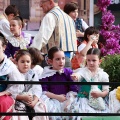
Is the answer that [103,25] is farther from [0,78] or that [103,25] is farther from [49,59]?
[0,78]

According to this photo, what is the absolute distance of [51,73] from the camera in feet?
22.2

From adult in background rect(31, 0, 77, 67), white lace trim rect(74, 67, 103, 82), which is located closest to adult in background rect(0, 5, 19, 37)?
adult in background rect(31, 0, 77, 67)

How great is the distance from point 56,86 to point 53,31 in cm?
157

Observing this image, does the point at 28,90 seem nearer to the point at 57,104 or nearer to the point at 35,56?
the point at 57,104

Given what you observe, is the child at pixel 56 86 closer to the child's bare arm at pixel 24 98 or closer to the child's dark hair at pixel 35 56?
the child's dark hair at pixel 35 56

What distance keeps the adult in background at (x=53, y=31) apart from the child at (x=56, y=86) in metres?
1.04

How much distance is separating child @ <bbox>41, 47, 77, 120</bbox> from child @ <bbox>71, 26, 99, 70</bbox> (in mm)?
1304

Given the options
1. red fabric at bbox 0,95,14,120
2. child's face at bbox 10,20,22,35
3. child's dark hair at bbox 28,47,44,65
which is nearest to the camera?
red fabric at bbox 0,95,14,120

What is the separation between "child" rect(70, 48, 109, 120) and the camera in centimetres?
660

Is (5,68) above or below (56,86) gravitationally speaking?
above

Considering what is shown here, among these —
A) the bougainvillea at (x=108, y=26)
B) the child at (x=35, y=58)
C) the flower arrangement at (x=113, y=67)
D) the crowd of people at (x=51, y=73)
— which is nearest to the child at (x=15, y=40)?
the crowd of people at (x=51, y=73)

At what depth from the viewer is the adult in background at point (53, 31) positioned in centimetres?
794

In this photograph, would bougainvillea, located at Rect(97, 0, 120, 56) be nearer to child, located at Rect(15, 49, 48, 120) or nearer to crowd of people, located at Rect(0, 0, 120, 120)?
crowd of people, located at Rect(0, 0, 120, 120)

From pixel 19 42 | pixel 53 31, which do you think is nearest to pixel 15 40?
pixel 19 42
